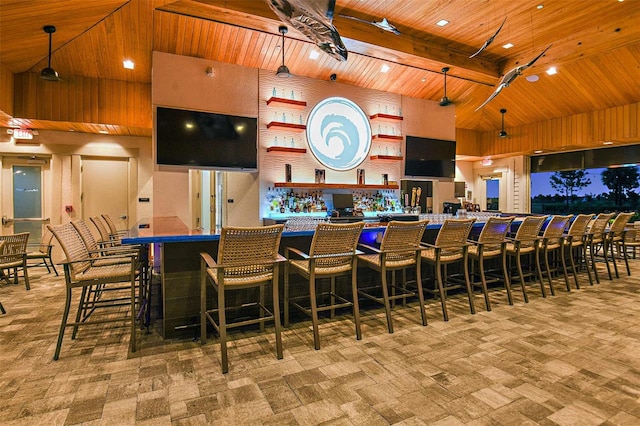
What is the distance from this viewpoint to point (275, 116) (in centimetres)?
622

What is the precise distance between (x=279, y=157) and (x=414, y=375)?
4594 mm

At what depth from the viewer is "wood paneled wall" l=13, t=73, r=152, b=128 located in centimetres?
572

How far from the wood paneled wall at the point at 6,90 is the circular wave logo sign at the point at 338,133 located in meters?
4.65

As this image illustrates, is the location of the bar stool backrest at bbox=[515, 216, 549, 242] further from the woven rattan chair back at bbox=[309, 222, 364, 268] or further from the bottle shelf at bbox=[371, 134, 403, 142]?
the bottle shelf at bbox=[371, 134, 403, 142]

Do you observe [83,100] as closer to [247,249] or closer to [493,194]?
[247,249]

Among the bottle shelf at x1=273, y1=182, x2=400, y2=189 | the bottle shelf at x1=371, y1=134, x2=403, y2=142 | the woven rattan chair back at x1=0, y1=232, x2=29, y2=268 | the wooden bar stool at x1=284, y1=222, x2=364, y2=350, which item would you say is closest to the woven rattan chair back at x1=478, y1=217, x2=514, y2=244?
the wooden bar stool at x1=284, y1=222, x2=364, y2=350

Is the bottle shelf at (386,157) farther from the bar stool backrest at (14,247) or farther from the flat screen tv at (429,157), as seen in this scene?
the bar stool backrest at (14,247)

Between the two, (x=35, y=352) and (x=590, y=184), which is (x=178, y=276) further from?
(x=590, y=184)

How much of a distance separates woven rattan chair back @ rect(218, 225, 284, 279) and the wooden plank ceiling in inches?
131

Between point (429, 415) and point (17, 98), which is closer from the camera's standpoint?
point (429, 415)

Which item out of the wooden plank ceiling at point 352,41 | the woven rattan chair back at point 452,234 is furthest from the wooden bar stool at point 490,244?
the wooden plank ceiling at point 352,41

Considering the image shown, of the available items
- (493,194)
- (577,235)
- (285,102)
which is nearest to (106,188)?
(285,102)

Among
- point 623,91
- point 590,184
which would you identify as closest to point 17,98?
point 623,91

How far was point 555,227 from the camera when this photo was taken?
4.60 meters
